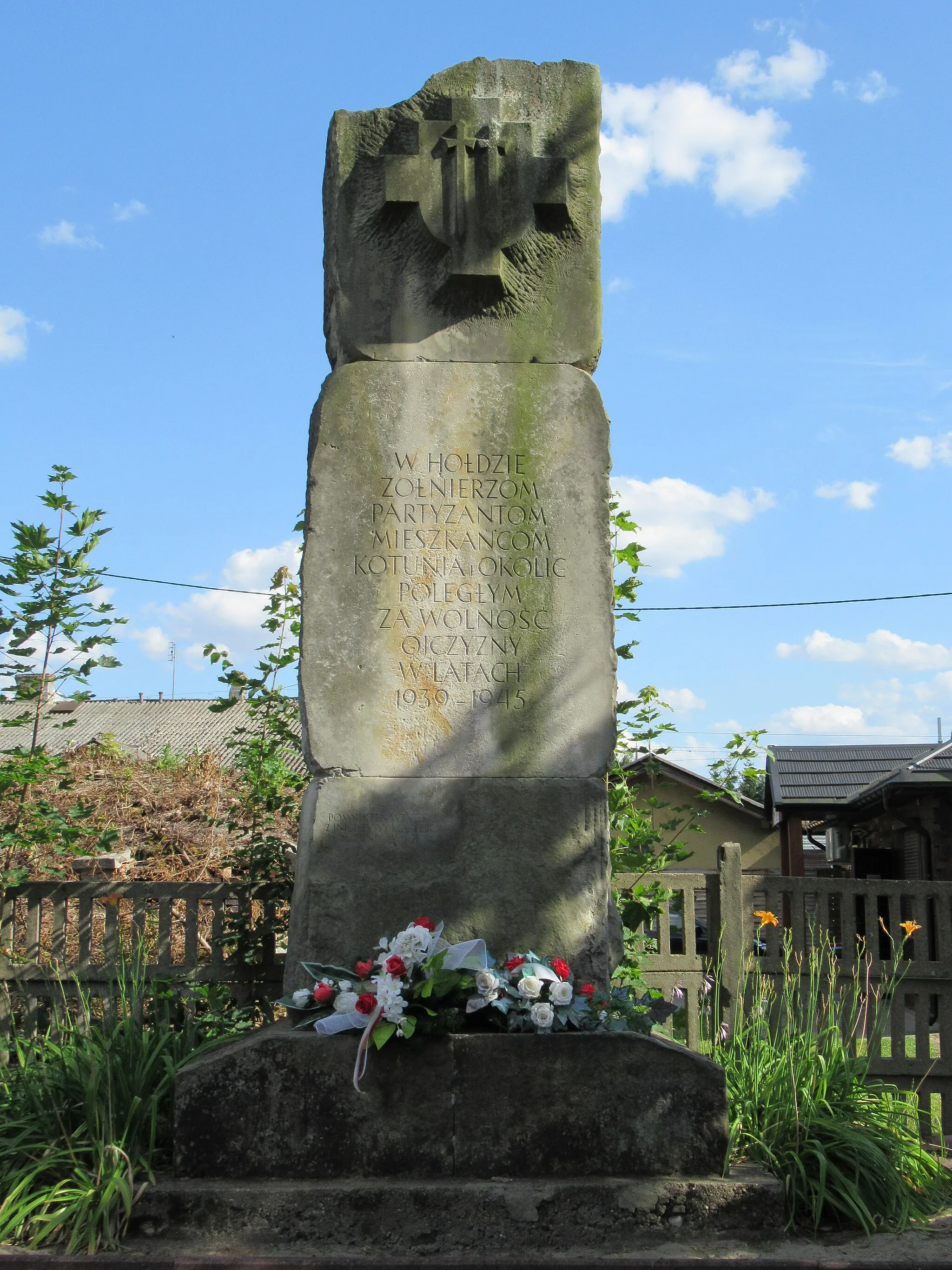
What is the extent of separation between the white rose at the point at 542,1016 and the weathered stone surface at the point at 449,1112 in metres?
0.05

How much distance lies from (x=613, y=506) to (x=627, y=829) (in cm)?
154

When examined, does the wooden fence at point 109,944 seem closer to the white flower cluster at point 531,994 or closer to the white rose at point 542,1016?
the white flower cluster at point 531,994

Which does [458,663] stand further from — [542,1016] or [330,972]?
[542,1016]

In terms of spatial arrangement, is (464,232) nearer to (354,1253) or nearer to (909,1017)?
(354,1253)

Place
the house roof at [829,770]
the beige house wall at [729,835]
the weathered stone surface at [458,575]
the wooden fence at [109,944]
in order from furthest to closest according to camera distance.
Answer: the beige house wall at [729,835] → the house roof at [829,770] → the wooden fence at [109,944] → the weathered stone surface at [458,575]

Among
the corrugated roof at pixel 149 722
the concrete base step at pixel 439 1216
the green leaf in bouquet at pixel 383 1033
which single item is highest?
the corrugated roof at pixel 149 722

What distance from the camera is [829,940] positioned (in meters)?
4.88

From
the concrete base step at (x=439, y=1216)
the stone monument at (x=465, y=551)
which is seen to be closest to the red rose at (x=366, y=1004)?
the stone monument at (x=465, y=551)

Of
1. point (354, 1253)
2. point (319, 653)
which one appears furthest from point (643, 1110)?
point (319, 653)

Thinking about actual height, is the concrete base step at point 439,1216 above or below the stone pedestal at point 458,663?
below

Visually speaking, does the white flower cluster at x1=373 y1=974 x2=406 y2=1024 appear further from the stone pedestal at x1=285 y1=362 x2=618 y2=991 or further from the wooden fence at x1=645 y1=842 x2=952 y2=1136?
the wooden fence at x1=645 y1=842 x2=952 y2=1136

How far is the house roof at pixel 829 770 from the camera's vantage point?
658 inches

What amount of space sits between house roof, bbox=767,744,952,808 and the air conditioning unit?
1479mm

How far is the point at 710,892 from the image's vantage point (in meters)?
5.26
